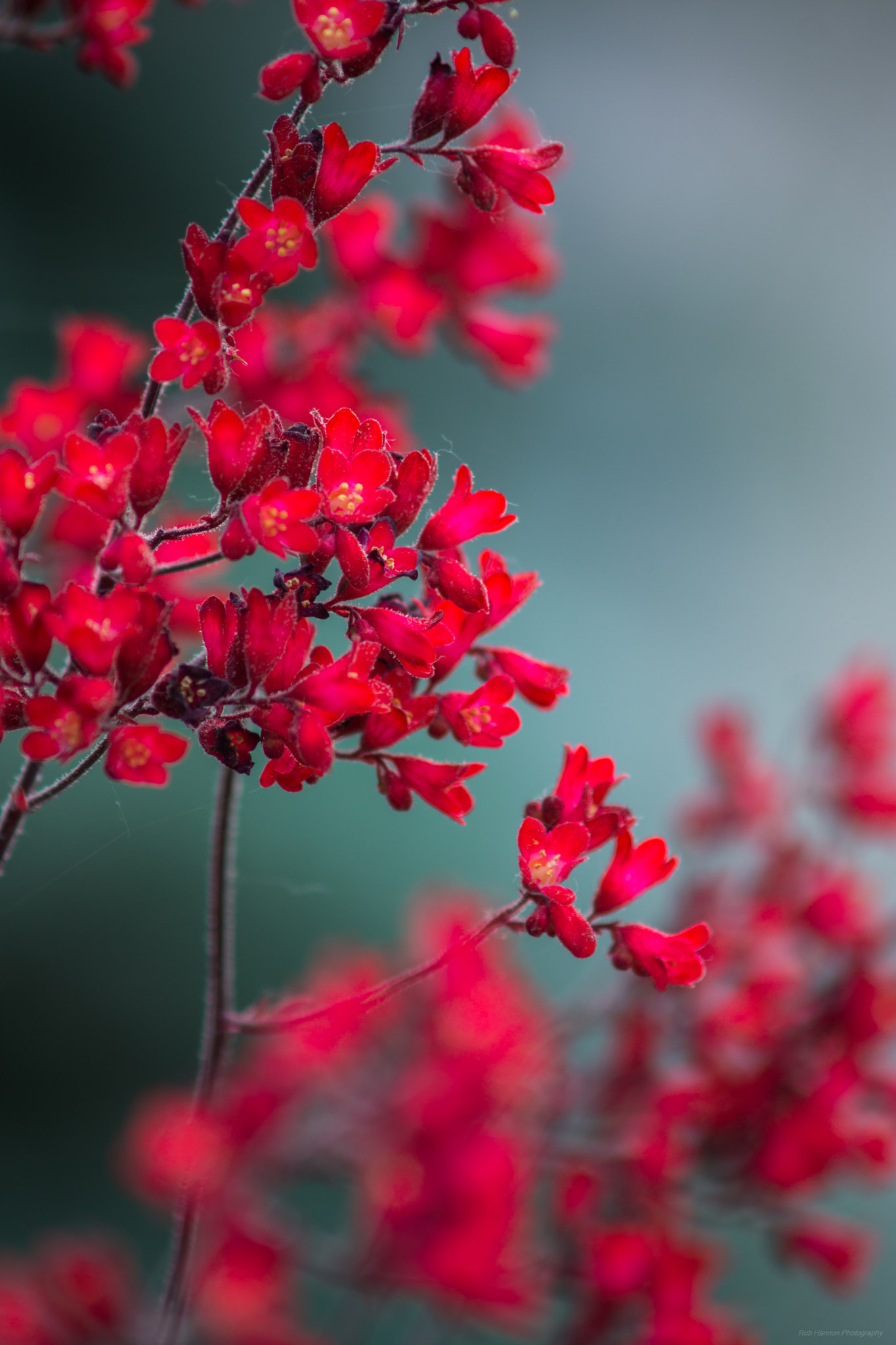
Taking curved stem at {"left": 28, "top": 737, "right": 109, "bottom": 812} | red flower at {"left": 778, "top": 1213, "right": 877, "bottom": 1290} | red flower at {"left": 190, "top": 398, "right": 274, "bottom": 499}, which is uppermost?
red flower at {"left": 190, "top": 398, "right": 274, "bottom": 499}

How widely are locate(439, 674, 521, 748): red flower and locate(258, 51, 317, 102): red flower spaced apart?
0.23 metres

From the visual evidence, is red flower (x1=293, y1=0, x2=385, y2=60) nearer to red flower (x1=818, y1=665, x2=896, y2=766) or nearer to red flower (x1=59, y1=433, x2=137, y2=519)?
red flower (x1=59, y1=433, x2=137, y2=519)

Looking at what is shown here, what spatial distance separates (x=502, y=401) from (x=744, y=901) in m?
0.78

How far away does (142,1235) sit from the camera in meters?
1.18

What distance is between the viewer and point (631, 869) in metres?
0.39

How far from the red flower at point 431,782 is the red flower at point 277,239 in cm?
19

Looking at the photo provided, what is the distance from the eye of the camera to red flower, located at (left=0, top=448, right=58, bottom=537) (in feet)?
1.11

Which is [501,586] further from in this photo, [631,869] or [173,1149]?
[173,1149]

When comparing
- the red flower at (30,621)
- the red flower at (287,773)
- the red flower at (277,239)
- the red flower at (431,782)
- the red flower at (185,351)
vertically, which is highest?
the red flower at (277,239)

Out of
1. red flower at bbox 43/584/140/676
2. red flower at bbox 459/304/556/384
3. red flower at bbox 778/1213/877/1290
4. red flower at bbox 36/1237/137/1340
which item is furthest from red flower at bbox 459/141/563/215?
red flower at bbox 778/1213/877/1290

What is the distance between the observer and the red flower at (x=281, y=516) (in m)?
0.32

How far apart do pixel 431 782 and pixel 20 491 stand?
0.19 meters

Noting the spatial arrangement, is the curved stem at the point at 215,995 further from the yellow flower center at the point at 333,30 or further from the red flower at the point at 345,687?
the yellow flower center at the point at 333,30

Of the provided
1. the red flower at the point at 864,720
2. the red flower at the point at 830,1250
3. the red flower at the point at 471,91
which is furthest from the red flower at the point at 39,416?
the red flower at the point at 830,1250
